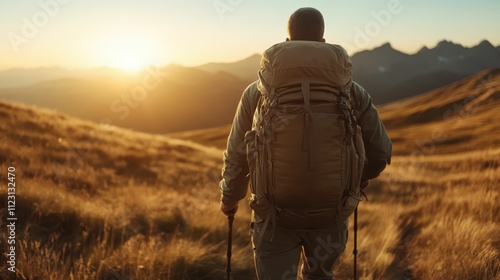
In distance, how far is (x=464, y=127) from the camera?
53.2 metres

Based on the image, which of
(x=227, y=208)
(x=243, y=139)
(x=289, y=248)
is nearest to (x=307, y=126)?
(x=243, y=139)

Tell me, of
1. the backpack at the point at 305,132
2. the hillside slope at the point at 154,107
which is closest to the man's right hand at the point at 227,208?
the backpack at the point at 305,132

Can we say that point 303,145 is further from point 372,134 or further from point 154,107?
point 154,107

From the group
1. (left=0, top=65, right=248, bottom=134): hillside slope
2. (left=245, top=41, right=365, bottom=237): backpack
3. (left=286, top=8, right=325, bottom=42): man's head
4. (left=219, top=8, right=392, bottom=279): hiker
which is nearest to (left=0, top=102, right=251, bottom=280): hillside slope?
(left=219, top=8, right=392, bottom=279): hiker

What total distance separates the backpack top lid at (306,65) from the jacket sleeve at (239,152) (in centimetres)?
28

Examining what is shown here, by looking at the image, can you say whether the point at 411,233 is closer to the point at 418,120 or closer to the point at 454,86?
the point at 418,120

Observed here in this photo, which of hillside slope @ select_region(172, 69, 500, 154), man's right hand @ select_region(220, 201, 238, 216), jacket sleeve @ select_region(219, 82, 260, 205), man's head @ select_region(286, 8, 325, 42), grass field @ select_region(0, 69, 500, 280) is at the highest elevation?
man's head @ select_region(286, 8, 325, 42)

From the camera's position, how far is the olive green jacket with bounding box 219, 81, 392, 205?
2.77m

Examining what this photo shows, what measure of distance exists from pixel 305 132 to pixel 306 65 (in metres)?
0.41

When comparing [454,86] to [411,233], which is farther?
[454,86]

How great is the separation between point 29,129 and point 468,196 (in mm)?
16267

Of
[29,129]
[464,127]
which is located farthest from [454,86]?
[29,129]

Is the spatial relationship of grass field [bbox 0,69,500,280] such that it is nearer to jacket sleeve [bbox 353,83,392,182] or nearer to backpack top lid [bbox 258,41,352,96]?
jacket sleeve [bbox 353,83,392,182]

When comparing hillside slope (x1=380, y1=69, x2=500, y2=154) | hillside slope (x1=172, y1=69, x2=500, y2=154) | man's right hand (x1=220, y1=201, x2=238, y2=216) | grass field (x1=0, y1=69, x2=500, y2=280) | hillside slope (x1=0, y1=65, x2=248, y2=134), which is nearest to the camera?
man's right hand (x1=220, y1=201, x2=238, y2=216)
